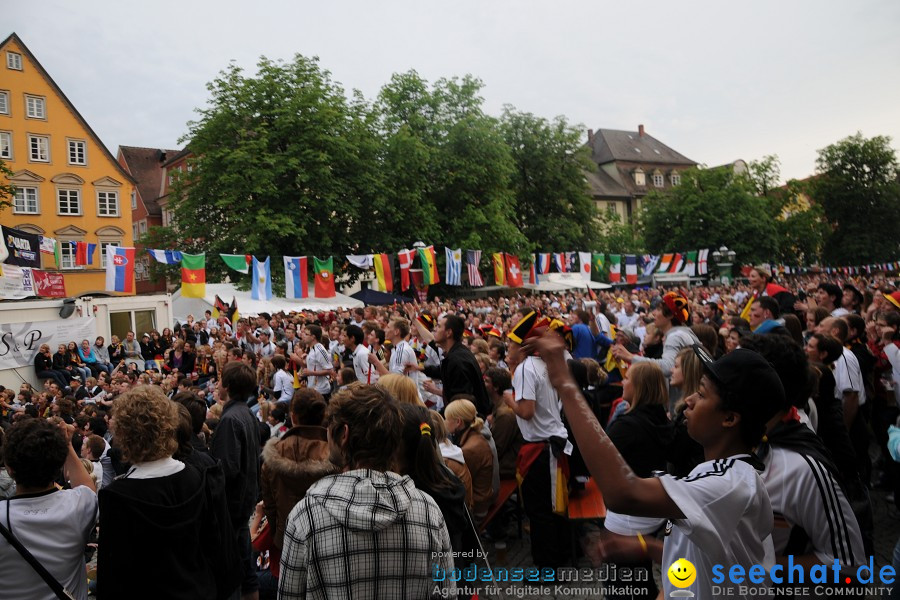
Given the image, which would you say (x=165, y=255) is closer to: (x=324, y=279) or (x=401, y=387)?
(x=324, y=279)

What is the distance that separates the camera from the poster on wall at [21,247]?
17234 millimetres

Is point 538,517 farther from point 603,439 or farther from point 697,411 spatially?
point 603,439

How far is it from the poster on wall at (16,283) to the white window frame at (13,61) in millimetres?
26215

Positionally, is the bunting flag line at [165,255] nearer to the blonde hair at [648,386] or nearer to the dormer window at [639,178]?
the blonde hair at [648,386]

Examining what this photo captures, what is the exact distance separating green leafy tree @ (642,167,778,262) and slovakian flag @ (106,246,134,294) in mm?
38456

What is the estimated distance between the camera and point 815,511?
213 cm

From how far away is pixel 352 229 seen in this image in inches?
1187

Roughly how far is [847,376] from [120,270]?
60.1 feet

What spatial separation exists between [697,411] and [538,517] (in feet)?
9.52

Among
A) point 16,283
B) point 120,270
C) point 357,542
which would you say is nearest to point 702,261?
point 120,270

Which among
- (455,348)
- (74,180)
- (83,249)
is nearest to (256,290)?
(83,249)

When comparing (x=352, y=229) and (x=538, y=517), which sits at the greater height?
(x=352, y=229)

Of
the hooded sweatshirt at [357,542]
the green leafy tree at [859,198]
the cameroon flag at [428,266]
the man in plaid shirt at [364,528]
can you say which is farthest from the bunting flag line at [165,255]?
the green leafy tree at [859,198]

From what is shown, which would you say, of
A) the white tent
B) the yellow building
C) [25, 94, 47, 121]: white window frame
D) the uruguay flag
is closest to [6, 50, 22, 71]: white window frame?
the yellow building
